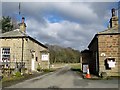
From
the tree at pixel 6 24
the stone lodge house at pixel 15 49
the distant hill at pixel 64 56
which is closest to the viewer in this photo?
the stone lodge house at pixel 15 49

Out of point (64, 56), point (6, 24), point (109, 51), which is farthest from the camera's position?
point (64, 56)

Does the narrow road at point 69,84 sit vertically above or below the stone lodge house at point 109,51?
below

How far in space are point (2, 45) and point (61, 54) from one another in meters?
60.6

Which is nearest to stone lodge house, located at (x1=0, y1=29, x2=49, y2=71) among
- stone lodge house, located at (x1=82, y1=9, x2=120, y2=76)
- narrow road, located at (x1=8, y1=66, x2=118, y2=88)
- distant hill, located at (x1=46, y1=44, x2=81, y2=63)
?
stone lodge house, located at (x1=82, y1=9, x2=120, y2=76)

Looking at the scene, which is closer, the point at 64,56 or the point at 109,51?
the point at 109,51

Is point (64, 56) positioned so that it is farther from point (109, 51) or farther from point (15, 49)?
point (109, 51)

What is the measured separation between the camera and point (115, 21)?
27.3 m

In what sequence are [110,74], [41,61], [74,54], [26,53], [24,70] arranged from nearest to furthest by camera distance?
[110,74]
[24,70]
[26,53]
[41,61]
[74,54]

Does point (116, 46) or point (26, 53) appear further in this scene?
point (26, 53)

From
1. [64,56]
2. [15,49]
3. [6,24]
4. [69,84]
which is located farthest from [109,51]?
[64,56]

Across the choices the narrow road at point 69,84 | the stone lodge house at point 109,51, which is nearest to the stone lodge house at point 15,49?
the stone lodge house at point 109,51

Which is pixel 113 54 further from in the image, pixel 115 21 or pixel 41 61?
pixel 41 61

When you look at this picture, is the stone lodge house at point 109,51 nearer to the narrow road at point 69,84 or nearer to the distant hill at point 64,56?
the narrow road at point 69,84

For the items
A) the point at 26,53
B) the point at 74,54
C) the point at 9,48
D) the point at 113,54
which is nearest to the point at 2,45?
the point at 9,48
